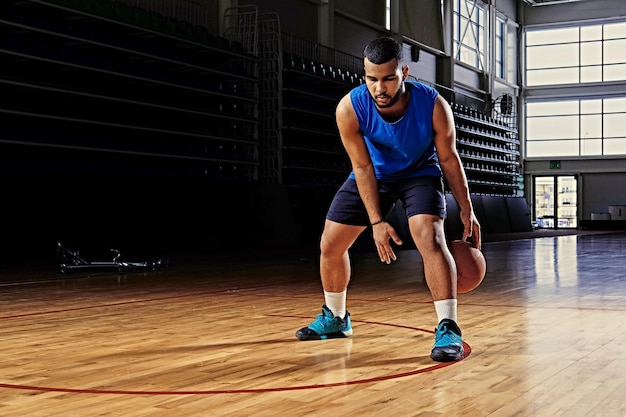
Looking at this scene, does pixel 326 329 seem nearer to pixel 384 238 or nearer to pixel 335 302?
pixel 335 302

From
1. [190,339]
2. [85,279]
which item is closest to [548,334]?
[190,339]

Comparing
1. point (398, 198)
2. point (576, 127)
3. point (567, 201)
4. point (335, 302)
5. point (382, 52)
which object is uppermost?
point (576, 127)

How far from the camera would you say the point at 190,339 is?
13.4 feet

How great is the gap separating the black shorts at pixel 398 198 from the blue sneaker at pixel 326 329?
51 centimetres

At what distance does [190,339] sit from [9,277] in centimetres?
429

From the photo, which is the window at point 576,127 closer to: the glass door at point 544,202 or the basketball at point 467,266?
the glass door at point 544,202

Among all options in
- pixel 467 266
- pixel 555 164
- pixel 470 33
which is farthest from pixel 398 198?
pixel 555 164

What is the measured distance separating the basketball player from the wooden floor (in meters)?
0.35

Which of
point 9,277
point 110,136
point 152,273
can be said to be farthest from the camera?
point 110,136

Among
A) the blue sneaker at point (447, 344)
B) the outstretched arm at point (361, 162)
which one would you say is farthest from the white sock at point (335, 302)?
the blue sneaker at point (447, 344)

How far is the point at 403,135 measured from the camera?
143 inches

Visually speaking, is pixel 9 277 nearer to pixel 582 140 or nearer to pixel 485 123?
pixel 485 123

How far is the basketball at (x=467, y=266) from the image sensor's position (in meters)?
3.77

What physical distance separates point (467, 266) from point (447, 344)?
0.45 metres
